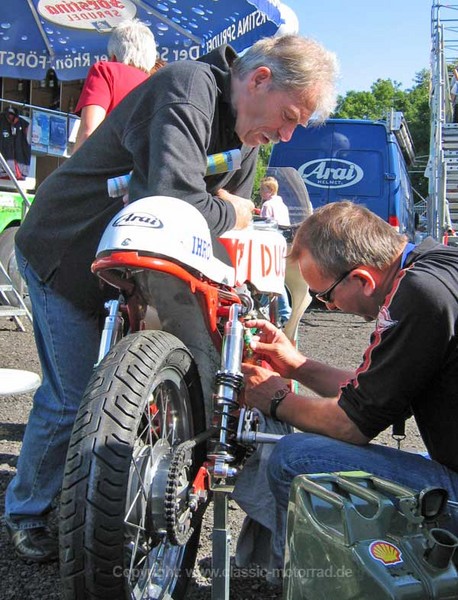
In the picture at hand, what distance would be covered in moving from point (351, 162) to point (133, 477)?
28.2ft

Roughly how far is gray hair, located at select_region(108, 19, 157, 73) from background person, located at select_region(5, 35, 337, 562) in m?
1.23

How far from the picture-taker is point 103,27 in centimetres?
733

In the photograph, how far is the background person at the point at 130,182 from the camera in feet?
6.54

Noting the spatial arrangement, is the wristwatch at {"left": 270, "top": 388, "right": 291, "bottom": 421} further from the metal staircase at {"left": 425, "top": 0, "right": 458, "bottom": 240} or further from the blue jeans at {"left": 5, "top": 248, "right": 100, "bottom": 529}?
the metal staircase at {"left": 425, "top": 0, "right": 458, "bottom": 240}

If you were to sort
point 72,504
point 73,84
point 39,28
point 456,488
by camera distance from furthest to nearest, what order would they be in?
1. point 73,84
2. point 39,28
3. point 456,488
4. point 72,504

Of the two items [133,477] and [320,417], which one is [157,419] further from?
[320,417]

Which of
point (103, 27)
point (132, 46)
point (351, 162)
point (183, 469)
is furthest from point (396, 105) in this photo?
point (183, 469)

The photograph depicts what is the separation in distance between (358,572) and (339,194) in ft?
29.2

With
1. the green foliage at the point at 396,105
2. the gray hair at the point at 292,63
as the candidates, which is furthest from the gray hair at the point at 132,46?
the green foliage at the point at 396,105

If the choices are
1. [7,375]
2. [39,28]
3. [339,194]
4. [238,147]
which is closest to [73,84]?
Result: [39,28]

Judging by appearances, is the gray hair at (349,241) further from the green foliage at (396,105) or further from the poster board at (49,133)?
the green foliage at (396,105)

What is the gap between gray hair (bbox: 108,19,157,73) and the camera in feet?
11.3

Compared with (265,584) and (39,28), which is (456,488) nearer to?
(265,584)

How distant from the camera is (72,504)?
61.5 inches
